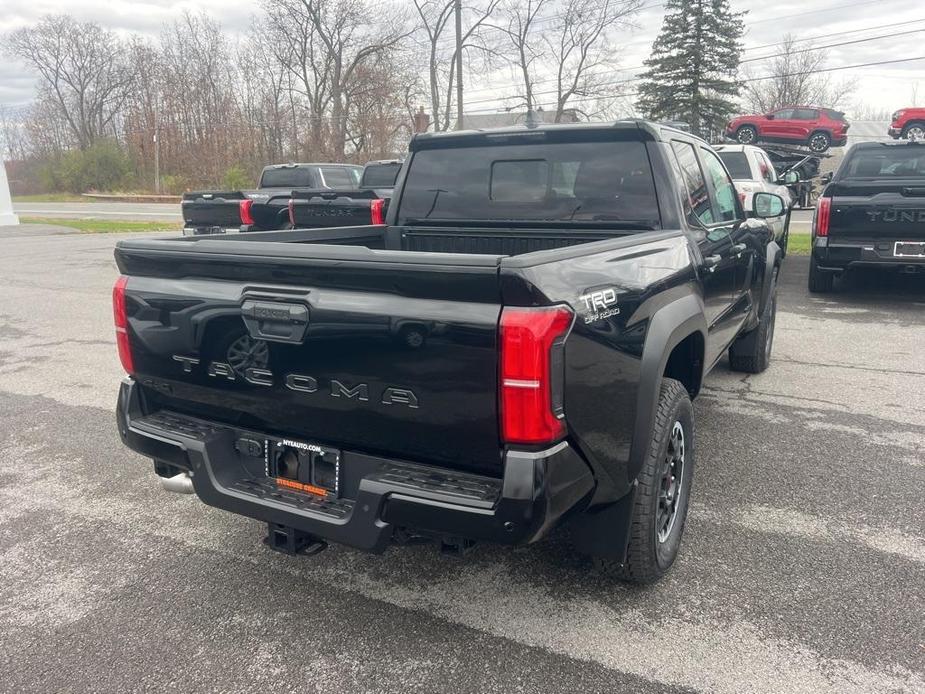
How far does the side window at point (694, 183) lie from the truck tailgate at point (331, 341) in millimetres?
2028

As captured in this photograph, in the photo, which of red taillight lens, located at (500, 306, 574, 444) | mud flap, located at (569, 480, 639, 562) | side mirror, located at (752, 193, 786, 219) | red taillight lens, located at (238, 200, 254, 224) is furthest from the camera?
red taillight lens, located at (238, 200, 254, 224)

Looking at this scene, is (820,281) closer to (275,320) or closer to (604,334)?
(604,334)

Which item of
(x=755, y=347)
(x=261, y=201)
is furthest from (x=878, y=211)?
(x=261, y=201)

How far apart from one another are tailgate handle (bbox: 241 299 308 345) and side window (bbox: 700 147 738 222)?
9.29 feet

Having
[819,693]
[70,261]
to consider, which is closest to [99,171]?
[70,261]

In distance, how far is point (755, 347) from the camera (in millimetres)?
5836

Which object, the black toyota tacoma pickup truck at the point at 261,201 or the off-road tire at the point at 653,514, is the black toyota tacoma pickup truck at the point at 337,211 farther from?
the off-road tire at the point at 653,514

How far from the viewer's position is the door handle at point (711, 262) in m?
3.59

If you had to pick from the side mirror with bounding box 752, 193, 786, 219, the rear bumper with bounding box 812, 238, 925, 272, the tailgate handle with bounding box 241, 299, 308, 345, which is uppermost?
the side mirror with bounding box 752, 193, 786, 219

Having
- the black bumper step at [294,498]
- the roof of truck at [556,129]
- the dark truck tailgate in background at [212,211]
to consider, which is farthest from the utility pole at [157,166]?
the black bumper step at [294,498]

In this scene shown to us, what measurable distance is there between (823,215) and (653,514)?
269 inches

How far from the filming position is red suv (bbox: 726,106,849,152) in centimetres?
2791

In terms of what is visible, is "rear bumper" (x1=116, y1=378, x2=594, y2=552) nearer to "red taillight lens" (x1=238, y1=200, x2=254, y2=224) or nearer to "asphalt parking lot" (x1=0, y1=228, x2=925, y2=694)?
"asphalt parking lot" (x1=0, y1=228, x2=925, y2=694)

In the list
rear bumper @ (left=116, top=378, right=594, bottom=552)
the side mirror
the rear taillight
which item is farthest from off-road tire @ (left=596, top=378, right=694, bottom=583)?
the side mirror
